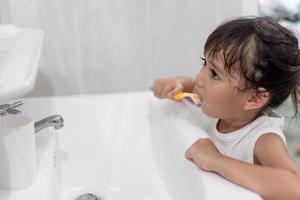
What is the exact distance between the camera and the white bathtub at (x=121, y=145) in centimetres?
94

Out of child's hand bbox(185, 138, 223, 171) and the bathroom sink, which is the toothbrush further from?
the bathroom sink

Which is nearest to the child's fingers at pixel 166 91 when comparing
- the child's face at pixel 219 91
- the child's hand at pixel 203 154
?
the child's face at pixel 219 91

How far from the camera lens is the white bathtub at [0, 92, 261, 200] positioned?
944mm

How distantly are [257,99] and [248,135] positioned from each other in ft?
0.31

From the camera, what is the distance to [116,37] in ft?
3.87

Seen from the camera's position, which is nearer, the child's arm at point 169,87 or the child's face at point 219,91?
the child's face at point 219,91

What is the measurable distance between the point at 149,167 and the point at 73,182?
0.58 feet

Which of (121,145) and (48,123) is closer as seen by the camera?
(48,123)

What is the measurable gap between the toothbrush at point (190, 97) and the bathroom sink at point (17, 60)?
1.14 feet

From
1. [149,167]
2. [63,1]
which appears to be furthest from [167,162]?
[63,1]

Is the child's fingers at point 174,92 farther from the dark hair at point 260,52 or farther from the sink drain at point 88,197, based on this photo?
the sink drain at point 88,197

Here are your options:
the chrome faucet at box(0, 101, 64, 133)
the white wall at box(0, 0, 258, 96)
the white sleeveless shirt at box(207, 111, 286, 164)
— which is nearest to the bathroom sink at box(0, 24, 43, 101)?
the chrome faucet at box(0, 101, 64, 133)

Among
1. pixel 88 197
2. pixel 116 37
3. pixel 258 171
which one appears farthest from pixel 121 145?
pixel 258 171

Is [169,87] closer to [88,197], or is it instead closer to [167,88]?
[167,88]
